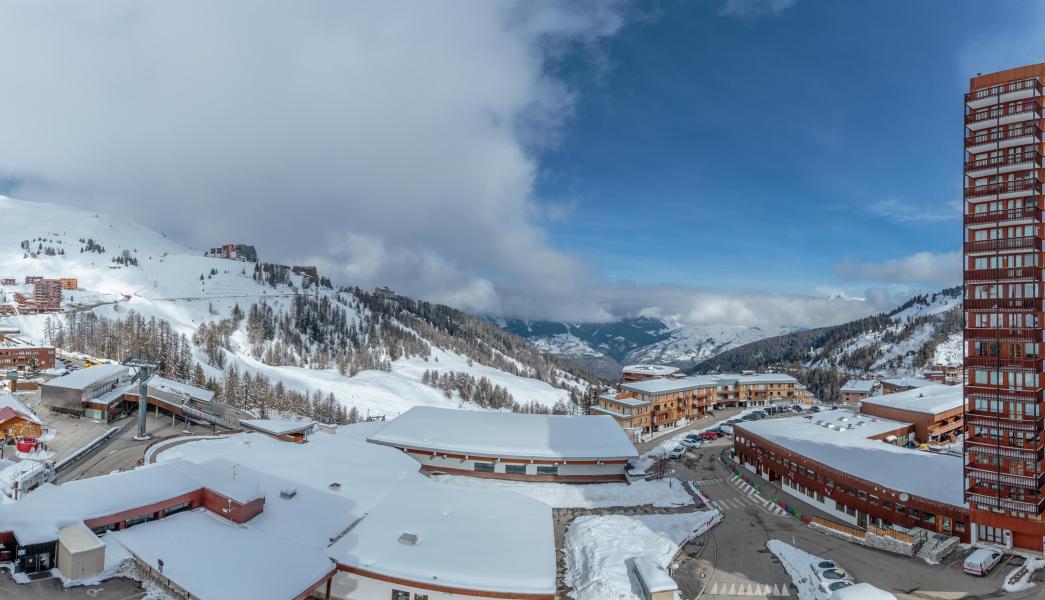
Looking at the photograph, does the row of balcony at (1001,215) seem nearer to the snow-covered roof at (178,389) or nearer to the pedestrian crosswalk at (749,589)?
the pedestrian crosswalk at (749,589)

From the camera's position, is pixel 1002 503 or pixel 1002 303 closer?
pixel 1002 503

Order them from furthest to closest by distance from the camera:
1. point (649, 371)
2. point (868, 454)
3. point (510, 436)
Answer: point (649, 371) → point (510, 436) → point (868, 454)

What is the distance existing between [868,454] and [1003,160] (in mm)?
24338

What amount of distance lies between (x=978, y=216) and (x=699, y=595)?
27.6 metres

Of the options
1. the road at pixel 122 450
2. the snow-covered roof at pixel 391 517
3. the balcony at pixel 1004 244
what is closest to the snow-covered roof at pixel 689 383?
the snow-covered roof at pixel 391 517

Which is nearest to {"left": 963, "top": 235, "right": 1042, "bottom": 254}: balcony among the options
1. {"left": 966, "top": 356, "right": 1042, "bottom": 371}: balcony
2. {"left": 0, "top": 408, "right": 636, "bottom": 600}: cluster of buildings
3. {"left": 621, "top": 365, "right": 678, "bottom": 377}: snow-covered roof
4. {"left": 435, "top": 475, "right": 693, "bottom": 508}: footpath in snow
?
{"left": 966, "top": 356, "right": 1042, "bottom": 371}: balcony

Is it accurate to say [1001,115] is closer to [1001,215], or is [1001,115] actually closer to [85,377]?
[1001,215]

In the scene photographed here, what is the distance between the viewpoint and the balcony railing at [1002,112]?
3000 centimetres

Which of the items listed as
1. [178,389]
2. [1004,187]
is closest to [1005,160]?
[1004,187]

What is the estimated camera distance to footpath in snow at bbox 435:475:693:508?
136ft

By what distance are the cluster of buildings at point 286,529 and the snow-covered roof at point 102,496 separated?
0.08 metres

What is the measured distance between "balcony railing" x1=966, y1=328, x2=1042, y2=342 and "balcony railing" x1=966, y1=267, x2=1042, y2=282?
10.0ft

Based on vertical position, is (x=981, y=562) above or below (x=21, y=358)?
below

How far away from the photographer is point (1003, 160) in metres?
31.1
